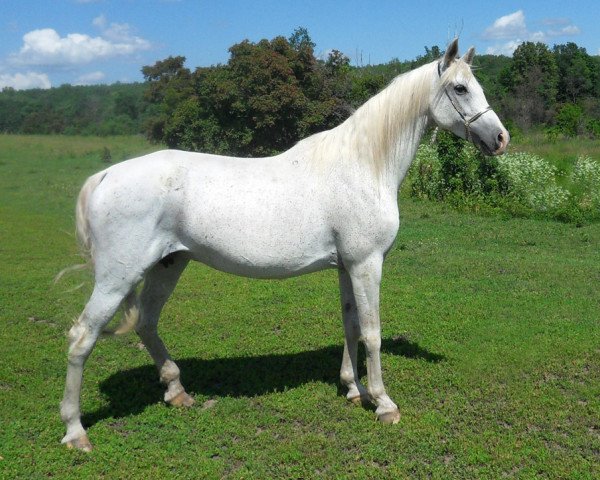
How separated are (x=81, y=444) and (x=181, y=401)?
81 centimetres

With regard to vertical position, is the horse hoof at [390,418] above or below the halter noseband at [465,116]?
below

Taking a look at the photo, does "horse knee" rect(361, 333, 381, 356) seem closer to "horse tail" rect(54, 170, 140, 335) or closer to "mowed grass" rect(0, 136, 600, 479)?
"mowed grass" rect(0, 136, 600, 479)

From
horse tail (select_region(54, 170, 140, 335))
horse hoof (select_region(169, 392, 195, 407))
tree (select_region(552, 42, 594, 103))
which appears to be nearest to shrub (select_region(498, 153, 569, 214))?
horse hoof (select_region(169, 392, 195, 407))

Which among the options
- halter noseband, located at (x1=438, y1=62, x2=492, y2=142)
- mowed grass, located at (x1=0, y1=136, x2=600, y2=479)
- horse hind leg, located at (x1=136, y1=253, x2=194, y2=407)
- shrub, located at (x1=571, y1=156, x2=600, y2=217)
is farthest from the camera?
shrub, located at (x1=571, y1=156, x2=600, y2=217)

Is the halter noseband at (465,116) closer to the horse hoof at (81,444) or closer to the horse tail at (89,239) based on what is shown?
the horse tail at (89,239)

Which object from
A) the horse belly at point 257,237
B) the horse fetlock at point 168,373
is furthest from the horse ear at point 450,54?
the horse fetlock at point 168,373

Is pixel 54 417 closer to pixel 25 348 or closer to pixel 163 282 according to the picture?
pixel 163 282

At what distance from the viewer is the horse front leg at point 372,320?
386 centimetres

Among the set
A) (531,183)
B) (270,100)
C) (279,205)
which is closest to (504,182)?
(531,183)

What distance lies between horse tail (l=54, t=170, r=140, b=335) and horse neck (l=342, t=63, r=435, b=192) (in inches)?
68.5

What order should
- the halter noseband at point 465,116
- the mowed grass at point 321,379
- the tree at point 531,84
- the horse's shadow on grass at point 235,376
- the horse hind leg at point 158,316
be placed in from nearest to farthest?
the mowed grass at point 321,379 < the halter noseband at point 465,116 < the horse hind leg at point 158,316 < the horse's shadow on grass at point 235,376 < the tree at point 531,84

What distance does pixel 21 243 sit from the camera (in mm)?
10859

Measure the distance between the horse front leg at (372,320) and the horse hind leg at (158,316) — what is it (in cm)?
129

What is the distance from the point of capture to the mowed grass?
142 inches
